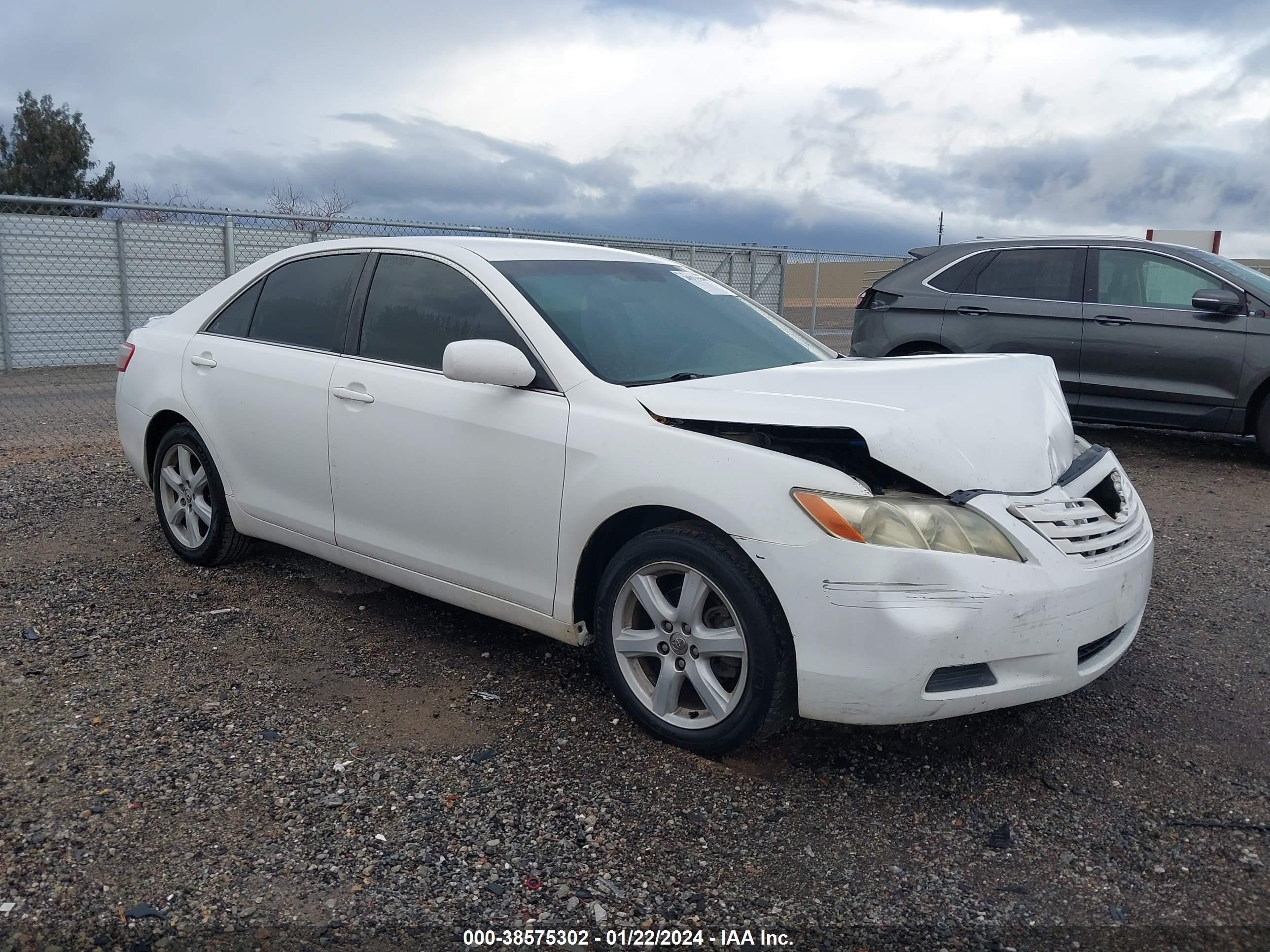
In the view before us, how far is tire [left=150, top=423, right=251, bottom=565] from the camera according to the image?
15.8 feet

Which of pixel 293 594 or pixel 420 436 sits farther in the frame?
pixel 293 594

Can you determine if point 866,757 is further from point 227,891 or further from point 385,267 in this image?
point 385,267

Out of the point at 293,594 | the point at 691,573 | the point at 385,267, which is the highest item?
the point at 385,267

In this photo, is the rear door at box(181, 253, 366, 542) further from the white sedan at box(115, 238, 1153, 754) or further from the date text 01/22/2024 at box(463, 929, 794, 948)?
the date text 01/22/2024 at box(463, 929, 794, 948)

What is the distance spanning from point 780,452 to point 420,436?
1.44 m

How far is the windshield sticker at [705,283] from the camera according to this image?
14.7 feet

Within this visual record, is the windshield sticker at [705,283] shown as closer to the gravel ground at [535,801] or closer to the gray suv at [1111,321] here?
the gravel ground at [535,801]

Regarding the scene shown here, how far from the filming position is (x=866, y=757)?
324cm

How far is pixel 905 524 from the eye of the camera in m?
2.83

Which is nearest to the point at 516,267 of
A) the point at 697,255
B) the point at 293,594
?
the point at 293,594

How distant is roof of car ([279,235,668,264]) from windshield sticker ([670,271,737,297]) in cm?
13

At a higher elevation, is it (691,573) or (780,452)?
(780,452)

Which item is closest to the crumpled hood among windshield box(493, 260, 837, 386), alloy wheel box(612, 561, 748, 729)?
windshield box(493, 260, 837, 386)

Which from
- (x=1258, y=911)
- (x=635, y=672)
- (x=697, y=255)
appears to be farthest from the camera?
(x=697, y=255)
